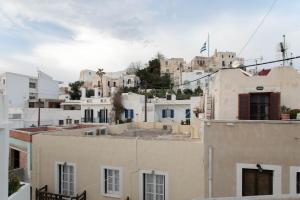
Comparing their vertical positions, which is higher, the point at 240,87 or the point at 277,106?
the point at 240,87

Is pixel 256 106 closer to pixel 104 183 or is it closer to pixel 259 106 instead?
pixel 259 106

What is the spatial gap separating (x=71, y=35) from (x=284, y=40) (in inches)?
689

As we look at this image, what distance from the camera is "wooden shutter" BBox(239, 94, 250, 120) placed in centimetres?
1155

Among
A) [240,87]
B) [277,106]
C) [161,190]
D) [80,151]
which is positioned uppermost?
[240,87]

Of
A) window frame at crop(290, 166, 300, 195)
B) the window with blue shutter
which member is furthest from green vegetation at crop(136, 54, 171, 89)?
window frame at crop(290, 166, 300, 195)

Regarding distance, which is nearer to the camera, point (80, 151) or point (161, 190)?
point (161, 190)

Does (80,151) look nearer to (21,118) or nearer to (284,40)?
(284,40)

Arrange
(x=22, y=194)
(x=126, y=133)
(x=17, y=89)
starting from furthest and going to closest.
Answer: (x=17, y=89), (x=126, y=133), (x=22, y=194)

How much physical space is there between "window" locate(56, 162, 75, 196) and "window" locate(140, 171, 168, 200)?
3.42 meters

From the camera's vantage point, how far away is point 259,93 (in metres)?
11.6

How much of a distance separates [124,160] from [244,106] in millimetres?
5681

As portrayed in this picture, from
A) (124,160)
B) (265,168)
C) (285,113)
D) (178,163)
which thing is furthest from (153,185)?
(285,113)

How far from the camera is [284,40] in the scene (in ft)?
44.1

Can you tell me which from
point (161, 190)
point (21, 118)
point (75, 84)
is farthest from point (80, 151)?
point (75, 84)
